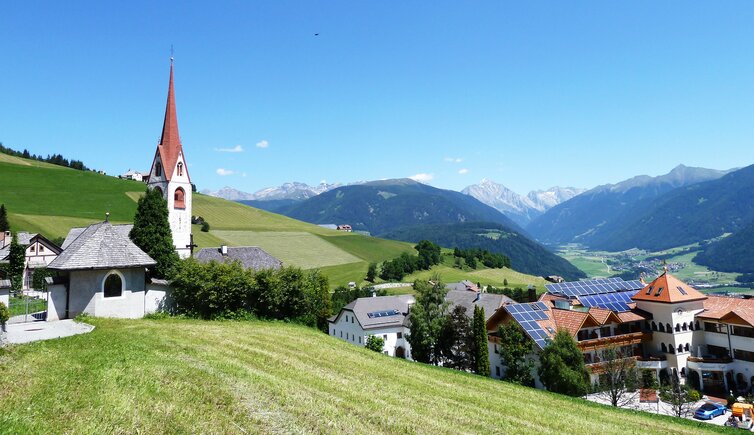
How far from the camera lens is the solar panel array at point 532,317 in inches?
1893

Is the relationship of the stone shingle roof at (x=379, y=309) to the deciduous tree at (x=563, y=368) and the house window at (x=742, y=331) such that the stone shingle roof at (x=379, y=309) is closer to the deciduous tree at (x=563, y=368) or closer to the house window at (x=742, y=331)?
the deciduous tree at (x=563, y=368)

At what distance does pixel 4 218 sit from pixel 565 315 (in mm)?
110013

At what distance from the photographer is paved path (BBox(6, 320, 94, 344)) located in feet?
79.8

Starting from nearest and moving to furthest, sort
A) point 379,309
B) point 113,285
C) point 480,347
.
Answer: point 113,285, point 480,347, point 379,309

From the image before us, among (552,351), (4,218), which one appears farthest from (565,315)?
(4,218)

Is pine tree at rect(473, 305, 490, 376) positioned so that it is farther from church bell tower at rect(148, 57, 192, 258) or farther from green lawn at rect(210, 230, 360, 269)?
green lawn at rect(210, 230, 360, 269)

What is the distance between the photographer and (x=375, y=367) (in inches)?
1128

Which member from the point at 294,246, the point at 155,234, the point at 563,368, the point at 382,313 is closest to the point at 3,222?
the point at 294,246

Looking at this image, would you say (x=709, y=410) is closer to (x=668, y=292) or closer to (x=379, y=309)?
(x=668, y=292)

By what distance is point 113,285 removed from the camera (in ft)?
116

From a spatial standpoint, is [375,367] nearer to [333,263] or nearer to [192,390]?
[192,390]

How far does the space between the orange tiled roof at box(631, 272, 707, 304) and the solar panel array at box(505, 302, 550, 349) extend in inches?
574

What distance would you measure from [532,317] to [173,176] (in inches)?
1797

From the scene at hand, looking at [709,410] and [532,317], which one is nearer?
[709,410]
